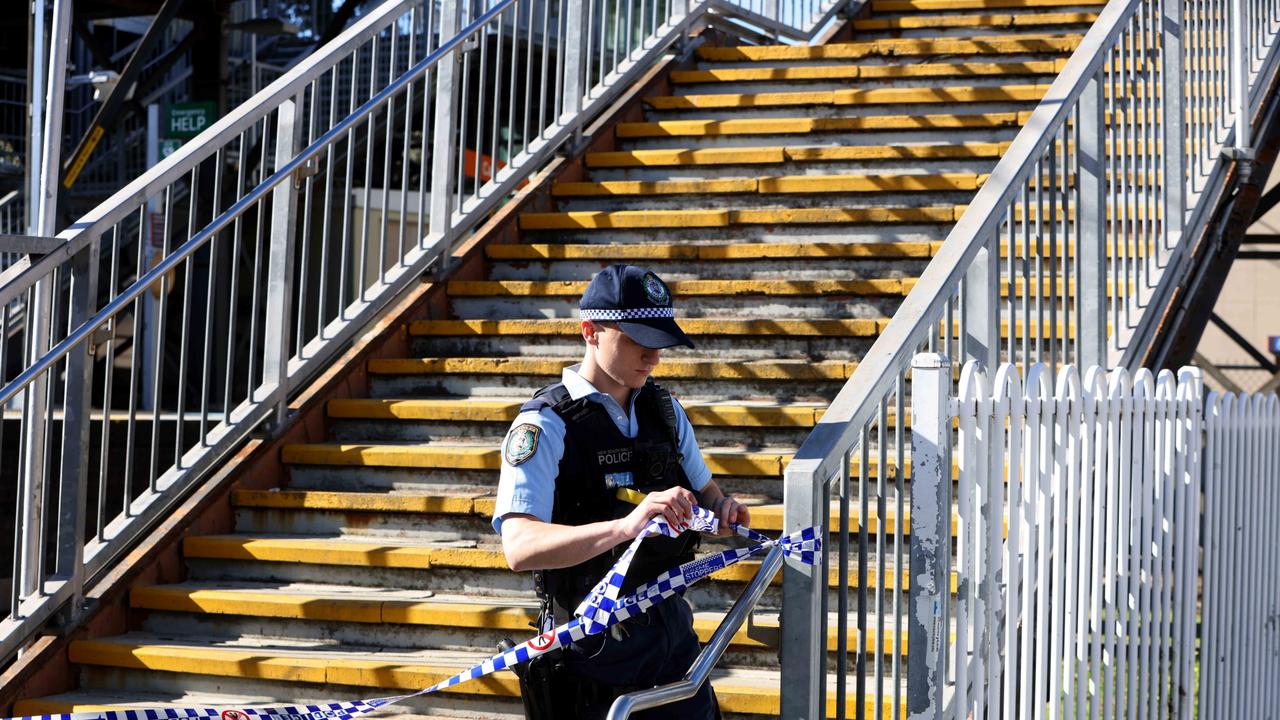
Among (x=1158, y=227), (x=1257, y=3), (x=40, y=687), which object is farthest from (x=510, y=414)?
(x=1257, y=3)

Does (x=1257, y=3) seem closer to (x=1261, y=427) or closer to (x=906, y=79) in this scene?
(x=906, y=79)

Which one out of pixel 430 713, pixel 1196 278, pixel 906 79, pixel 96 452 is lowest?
pixel 430 713

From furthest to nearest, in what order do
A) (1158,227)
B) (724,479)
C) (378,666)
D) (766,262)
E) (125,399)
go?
(125,399) < (766,262) < (1158,227) < (724,479) < (378,666)

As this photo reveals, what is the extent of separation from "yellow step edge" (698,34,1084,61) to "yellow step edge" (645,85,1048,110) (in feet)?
1.64

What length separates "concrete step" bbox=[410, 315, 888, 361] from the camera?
615 centimetres

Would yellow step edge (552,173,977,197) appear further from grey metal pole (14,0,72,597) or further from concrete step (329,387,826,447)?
grey metal pole (14,0,72,597)

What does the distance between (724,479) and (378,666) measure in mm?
1435

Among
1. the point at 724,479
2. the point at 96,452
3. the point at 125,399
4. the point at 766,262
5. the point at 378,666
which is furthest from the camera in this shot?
the point at 125,399

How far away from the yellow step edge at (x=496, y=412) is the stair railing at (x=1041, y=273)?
1.11 feet

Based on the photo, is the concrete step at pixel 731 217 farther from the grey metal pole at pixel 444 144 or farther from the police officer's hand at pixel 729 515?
the police officer's hand at pixel 729 515

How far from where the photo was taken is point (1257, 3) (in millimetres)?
7289

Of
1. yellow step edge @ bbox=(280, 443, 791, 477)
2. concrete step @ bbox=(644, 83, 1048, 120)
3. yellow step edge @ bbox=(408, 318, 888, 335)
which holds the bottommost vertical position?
yellow step edge @ bbox=(280, 443, 791, 477)

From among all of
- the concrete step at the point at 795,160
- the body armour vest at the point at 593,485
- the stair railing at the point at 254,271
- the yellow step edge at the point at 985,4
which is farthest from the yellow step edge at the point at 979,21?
the body armour vest at the point at 593,485

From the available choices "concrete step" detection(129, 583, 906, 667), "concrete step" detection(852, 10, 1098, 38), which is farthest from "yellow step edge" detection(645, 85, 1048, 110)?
"concrete step" detection(129, 583, 906, 667)
